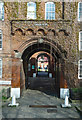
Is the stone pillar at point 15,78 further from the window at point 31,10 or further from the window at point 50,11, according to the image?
the window at point 50,11

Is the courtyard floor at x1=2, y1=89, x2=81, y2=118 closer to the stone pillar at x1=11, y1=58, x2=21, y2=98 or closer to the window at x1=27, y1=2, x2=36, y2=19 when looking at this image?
the stone pillar at x1=11, y1=58, x2=21, y2=98

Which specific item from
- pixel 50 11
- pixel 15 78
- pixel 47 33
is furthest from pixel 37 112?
pixel 50 11

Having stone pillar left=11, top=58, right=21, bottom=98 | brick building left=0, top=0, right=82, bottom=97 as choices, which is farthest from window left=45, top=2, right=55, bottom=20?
stone pillar left=11, top=58, right=21, bottom=98

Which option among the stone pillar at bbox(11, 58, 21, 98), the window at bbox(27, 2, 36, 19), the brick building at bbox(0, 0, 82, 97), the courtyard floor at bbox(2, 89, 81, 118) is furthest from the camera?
the window at bbox(27, 2, 36, 19)

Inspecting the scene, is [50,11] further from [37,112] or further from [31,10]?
[37,112]

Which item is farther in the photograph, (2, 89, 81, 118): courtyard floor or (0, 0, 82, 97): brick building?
(0, 0, 82, 97): brick building

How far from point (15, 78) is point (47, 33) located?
4824 mm

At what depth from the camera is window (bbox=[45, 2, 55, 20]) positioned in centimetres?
1302

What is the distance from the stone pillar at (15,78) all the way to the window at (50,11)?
487 centimetres

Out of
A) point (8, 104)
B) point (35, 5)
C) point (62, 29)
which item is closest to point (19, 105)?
point (8, 104)

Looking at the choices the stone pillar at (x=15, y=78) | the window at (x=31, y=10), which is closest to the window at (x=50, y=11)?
the window at (x=31, y=10)

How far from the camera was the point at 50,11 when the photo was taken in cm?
1301

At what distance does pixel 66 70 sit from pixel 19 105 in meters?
5.01

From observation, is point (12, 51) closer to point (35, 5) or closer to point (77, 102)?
point (35, 5)
